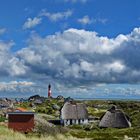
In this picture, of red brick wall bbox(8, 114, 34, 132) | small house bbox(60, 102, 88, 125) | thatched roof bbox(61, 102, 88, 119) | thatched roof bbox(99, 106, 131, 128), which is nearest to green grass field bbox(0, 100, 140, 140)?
red brick wall bbox(8, 114, 34, 132)

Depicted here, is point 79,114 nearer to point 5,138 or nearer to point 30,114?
point 30,114

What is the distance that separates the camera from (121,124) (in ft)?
279

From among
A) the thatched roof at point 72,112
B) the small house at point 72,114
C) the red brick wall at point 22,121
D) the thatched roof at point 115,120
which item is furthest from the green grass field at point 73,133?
the thatched roof at point 72,112

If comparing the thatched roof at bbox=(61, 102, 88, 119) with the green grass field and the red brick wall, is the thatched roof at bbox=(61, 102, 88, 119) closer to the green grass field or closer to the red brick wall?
the green grass field

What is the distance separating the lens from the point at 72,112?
327ft

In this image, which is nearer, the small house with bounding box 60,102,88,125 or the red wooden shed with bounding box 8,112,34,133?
the red wooden shed with bounding box 8,112,34,133

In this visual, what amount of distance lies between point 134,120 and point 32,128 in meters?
42.6

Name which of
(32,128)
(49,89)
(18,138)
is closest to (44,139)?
(18,138)

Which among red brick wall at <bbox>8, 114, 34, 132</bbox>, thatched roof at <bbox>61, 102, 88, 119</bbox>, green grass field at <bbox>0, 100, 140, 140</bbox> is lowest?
green grass field at <bbox>0, 100, 140, 140</bbox>

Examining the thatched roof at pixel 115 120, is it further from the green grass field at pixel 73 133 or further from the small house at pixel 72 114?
the small house at pixel 72 114

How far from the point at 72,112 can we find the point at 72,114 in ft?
2.43

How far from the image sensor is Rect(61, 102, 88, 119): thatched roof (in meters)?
98.4

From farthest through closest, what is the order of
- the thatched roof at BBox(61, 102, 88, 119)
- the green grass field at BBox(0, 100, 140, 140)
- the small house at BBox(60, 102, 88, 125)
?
1. the thatched roof at BBox(61, 102, 88, 119)
2. the small house at BBox(60, 102, 88, 125)
3. the green grass field at BBox(0, 100, 140, 140)

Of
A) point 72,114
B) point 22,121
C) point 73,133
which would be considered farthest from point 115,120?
point 22,121
